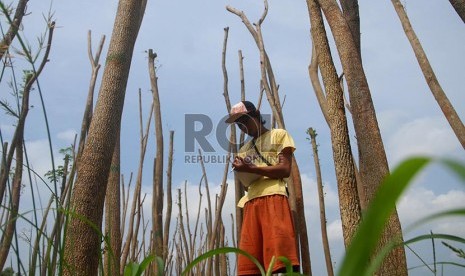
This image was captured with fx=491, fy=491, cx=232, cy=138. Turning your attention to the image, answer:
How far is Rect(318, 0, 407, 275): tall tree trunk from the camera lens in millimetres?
2202

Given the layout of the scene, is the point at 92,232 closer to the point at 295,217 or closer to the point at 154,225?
the point at 295,217

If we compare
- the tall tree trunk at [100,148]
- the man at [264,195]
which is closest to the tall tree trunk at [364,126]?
the man at [264,195]

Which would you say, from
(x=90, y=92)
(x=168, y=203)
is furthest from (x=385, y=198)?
(x=90, y=92)

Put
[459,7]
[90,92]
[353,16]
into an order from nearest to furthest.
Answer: [459,7], [353,16], [90,92]

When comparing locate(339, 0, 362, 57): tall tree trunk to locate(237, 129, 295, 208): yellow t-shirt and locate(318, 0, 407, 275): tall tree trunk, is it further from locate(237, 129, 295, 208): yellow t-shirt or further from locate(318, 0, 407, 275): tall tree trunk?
locate(237, 129, 295, 208): yellow t-shirt

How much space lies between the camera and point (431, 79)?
3920 millimetres

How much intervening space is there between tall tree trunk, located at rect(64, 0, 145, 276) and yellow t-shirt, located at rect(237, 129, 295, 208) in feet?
2.07

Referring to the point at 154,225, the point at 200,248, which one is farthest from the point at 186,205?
the point at 154,225

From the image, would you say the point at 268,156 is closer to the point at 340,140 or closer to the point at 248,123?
the point at 248,123

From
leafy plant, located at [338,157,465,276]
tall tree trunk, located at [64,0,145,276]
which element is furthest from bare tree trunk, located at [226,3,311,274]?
leafy plant, located at [338,157,465,276]

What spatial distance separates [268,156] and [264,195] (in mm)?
183

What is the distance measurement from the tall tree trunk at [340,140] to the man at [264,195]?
0.38 meters

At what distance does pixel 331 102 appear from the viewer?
101 inches

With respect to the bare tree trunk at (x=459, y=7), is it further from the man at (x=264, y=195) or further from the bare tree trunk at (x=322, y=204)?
the bare tree trunk at (x=322, y=204)
